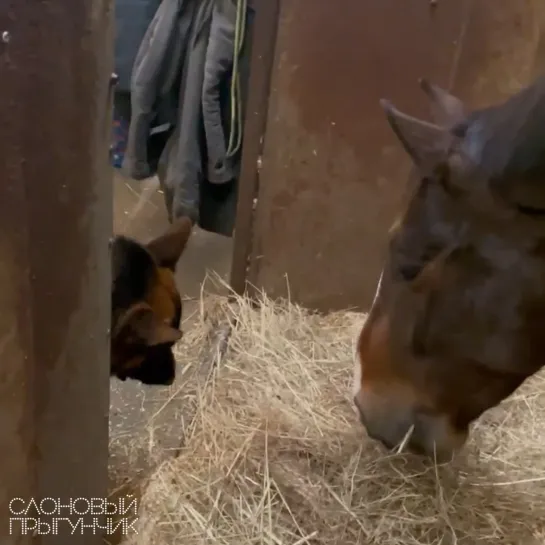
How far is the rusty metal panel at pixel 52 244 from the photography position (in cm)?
93

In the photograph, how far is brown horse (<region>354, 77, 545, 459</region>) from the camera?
982 mm

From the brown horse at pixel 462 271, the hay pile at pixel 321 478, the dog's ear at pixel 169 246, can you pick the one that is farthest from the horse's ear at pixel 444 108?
the dog's ear at pixel 169 246

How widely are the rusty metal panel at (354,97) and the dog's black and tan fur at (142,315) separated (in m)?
0.50

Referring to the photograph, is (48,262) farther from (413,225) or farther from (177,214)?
(177,214)

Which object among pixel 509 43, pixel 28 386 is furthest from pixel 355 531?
pixel 509 43

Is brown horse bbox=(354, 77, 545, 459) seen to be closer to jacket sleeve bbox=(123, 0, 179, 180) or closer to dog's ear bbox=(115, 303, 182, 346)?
dog's ear bbox=(115, 303, 182, 346)

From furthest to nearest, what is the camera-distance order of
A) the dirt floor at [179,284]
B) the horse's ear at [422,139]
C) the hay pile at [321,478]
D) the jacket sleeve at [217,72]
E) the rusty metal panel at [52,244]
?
the jacket sleeve at [217,72], the dirt floor at [179,284], the hay pile at [321,478], the horse's ear at [422,139], the rusty metal panel at [52,244]

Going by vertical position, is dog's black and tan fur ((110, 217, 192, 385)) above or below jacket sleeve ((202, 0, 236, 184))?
below

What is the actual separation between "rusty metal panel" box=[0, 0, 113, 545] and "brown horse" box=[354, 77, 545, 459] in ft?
1.42

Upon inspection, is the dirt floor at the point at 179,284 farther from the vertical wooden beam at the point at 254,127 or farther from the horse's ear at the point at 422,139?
the horse's ear at the point at 422,139

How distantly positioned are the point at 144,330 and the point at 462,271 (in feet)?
2.87

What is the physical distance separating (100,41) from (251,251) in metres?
1.37

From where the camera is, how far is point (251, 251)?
2344mm

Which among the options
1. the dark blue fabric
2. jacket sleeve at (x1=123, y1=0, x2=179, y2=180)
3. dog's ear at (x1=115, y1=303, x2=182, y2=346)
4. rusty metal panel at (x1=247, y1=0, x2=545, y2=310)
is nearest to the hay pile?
dog's ear at (x1=115, y1=303, x2=182, y2=346)
